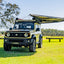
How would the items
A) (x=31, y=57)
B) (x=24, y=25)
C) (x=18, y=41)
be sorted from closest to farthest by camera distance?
(x=31, y=57)
(x=18, y=41)
(x=24, y=25)

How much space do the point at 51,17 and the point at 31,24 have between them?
2.32m

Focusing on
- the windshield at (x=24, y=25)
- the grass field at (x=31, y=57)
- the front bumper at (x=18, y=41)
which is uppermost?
the windshield at (x=24, y=25)

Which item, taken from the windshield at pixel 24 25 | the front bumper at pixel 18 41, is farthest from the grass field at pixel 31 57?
the windshield at pixel 24 25

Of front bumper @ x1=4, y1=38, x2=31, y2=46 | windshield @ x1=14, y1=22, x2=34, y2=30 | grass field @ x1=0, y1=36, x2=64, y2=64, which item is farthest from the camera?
windshield @ x1=14, y1=22, x2=34, y2=30

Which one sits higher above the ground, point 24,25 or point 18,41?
point 24,25

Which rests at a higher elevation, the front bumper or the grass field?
the front bumper

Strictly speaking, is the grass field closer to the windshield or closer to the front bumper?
the front bumper

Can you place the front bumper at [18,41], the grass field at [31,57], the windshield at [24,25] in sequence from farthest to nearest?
the windshield at [24,25], the front bumper at [18,41], the grass field at [31,57]

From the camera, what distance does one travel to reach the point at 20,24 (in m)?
12.0

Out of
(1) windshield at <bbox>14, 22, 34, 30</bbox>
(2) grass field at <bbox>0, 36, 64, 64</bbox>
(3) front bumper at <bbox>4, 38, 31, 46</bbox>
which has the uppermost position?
(1) windshield at <bbox>14, 22, 34, 30</bbox>

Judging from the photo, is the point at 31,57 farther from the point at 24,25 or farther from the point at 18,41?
the point at 24,25

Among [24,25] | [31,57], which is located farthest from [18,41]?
[24,25]

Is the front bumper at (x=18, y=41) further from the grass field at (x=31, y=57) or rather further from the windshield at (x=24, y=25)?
the windshield at (x=24, y=25)

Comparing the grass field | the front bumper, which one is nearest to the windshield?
the front bumper
